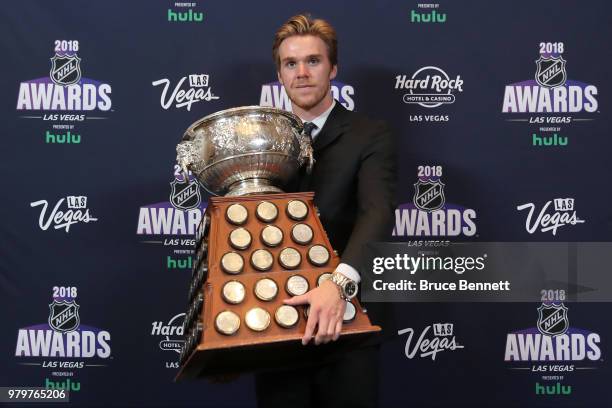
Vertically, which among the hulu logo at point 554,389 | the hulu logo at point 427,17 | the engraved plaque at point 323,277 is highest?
the hulu logo at point 427,17

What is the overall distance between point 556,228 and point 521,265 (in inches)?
15.3

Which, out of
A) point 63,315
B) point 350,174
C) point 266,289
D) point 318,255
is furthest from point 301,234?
point 63,315

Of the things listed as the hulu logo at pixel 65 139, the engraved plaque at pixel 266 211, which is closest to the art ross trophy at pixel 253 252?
the engraved plaque at pixel 266 211

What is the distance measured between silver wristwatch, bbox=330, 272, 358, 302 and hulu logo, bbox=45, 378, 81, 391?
1714 millimetres

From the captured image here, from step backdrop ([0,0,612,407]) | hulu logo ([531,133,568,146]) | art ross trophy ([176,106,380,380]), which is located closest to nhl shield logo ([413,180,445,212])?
step backdrop ([0,0,612,407])

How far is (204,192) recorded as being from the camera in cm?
311

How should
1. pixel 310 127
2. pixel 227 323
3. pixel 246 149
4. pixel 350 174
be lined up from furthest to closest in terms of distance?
pixel 310 127, pixel 350 174, pixel 246 149, pixel 227 323

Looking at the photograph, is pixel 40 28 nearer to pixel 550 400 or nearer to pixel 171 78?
pixel 171 78

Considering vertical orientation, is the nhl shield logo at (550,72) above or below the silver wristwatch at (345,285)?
above

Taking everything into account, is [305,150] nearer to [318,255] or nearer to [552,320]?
[318,255]

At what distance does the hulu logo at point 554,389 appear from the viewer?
304 cm

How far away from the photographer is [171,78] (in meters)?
3.11

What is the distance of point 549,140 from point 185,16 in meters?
1.65

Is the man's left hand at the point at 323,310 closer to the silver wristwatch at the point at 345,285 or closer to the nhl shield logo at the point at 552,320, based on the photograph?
the silver wristwatch at the point at 345,285
